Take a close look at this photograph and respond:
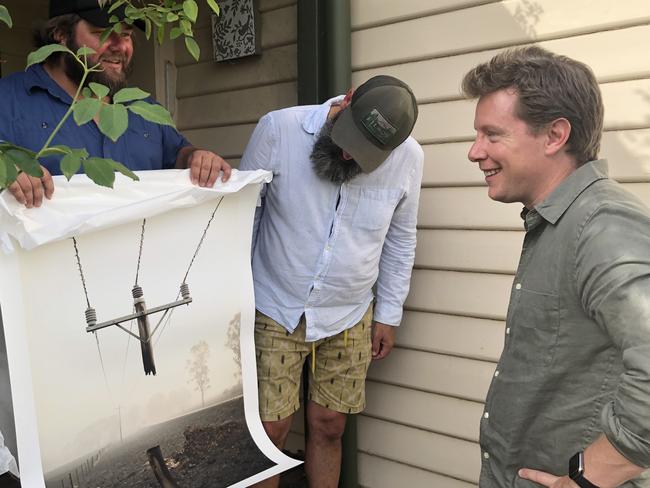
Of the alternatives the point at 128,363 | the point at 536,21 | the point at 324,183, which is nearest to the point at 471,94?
the point at 324,183

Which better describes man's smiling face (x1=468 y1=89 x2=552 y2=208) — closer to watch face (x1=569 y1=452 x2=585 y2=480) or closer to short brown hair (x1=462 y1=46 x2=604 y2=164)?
short brown hair (x1=462 y1=46 x2=604 y2=164)

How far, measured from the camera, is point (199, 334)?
1946mm

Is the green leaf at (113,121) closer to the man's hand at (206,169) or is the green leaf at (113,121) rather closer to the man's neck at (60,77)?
the man's hand at (206,169)

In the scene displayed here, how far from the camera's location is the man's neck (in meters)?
2.10

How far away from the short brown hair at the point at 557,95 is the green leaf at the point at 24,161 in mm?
994

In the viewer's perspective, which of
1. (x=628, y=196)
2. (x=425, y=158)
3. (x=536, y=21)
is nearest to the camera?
(x=628, y=196)

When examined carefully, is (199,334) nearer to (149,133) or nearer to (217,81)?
(149,133)

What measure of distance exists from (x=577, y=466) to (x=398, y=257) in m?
1.38

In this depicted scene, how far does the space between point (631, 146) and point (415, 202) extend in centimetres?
78

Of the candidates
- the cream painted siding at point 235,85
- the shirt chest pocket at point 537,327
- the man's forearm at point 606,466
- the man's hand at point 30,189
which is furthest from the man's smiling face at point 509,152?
the cream painted siding at point 235,85

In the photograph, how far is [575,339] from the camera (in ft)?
4.33

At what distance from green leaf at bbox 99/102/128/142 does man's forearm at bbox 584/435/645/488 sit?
1.02 meters

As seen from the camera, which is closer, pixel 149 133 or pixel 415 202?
pixel 149 133

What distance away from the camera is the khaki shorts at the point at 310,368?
234cm
